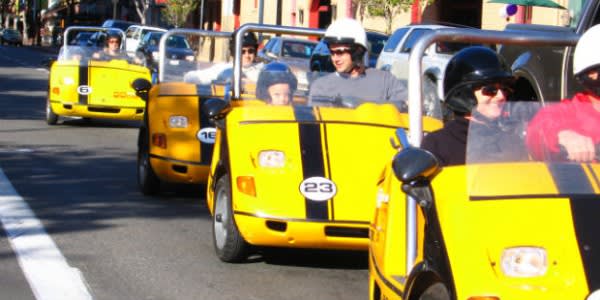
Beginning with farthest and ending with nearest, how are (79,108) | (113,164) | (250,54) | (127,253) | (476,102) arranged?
(79,108), (113,164), (250,54), (127,253), (476,102)

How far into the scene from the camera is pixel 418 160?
410 centimetres

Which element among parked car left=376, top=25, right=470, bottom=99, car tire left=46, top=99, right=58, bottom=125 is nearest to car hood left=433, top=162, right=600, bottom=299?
parked car left=376, top=25, right=470, bottom=99

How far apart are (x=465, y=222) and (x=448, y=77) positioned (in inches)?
50.4

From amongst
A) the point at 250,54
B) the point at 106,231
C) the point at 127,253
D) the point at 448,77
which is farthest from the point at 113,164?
the point at 448,77

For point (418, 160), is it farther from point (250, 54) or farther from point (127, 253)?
point (250, 54)

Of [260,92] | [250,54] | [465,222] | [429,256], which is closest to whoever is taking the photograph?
[465,222]

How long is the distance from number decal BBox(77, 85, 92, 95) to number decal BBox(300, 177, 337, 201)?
33.1 ft

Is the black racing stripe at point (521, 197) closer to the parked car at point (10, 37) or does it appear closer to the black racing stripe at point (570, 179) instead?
the black racing stripe at point (570, 179)

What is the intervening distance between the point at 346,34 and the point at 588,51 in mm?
3262

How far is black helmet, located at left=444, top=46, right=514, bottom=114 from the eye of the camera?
16.2 ft

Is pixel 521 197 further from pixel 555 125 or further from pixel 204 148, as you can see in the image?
pixel 204 148

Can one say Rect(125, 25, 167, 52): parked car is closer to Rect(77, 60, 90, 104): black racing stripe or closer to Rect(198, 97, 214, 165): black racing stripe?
Rect(77, 60, 90, 104): black racing stripe

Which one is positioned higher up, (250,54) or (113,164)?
(250,54)

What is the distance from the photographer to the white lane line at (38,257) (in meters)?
6.42
